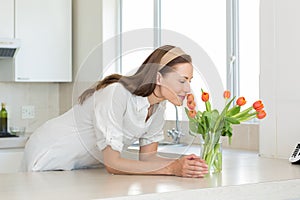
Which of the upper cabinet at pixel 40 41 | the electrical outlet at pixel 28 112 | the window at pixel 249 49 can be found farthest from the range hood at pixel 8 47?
the window at pixel 249 49

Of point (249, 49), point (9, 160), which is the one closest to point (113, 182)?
point (249, 49)

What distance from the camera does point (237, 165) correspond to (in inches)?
81.7

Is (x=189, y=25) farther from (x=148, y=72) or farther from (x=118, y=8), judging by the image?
(x=148, y=72)

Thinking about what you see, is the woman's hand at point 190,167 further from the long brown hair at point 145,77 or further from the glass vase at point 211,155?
the long brown hair at point 145,77

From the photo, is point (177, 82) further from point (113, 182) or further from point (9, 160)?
point (9, 160)

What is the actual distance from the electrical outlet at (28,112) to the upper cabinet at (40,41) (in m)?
0.31

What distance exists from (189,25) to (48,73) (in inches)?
49.4

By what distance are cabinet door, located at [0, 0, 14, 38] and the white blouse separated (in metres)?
1.82

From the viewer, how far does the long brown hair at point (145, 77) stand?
1.76m

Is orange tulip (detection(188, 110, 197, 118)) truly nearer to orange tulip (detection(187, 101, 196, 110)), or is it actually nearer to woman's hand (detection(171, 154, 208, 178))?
orange tulip (detection(187, 101, 196, 110))

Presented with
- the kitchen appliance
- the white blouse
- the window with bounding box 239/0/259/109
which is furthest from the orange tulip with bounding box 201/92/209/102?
the window with bounding box 239/0/259/109

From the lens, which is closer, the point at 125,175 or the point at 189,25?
the point at 125,175

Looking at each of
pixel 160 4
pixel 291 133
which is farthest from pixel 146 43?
pixel 160 4

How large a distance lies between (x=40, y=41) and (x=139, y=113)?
244cm
